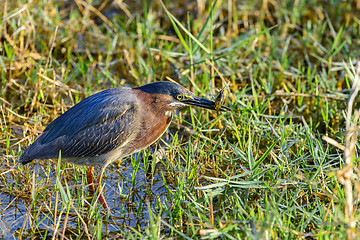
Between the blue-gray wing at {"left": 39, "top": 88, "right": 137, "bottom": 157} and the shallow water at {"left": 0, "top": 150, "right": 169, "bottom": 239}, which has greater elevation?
the blue-gray wing at {"left": 39, "top": 88, "right": 137, "bottom": 157}

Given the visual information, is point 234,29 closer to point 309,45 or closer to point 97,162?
point 309,45

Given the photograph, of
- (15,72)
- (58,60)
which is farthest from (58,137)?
(58,60)

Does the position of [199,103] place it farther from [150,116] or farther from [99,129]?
[99,129]

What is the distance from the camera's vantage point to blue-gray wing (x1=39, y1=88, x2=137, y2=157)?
464 centimetres

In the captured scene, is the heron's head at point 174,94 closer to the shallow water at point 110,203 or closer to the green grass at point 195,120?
the green grass at point 195,120

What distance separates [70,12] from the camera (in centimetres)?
785

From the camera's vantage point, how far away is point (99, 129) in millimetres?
4676

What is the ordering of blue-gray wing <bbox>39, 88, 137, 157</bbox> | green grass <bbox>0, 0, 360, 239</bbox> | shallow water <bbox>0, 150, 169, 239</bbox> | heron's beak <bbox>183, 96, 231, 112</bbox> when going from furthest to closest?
heron's beak <bbox>183, 96, 231, 112</bbox> → blue-gray wing <bbox>39, 88, 137, 157</bbox> → shallow water <bbox>0, 150, 169, 239</bbox> → green grass <bbox>0, 0, 360, 239</bbox>

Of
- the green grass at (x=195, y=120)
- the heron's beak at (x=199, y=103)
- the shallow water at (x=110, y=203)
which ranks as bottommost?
the shallow water at (x=110, y=203)

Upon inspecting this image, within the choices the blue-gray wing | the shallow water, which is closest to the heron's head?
the blue-gray wing

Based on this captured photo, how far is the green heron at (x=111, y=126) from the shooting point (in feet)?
15.2

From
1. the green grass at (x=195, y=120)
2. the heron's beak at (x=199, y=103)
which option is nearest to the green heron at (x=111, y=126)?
the heron's beak at (x=199, y=103)

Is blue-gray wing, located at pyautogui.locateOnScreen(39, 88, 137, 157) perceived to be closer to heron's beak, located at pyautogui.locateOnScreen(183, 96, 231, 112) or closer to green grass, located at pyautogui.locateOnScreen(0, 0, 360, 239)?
green grass, located at pyautogui.locateOnScreen(0, 0, 360, 239)

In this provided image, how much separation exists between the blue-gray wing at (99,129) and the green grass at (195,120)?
0.86 ft
